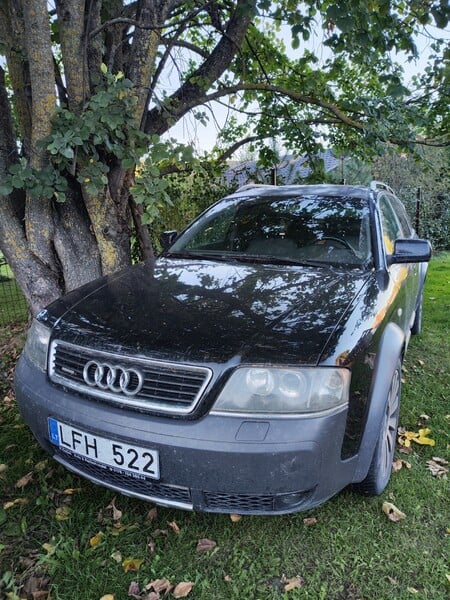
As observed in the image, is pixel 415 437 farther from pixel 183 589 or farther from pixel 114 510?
pixel 114 510

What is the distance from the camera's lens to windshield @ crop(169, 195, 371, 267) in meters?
2.67

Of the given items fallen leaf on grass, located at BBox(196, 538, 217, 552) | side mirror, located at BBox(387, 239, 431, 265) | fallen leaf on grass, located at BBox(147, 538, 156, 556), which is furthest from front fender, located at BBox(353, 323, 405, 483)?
fallen leaf on grass, located at BBox(147, 538, 156, 556)

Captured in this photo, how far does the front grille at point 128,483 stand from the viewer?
1.71m

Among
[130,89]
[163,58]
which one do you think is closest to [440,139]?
[163,58]

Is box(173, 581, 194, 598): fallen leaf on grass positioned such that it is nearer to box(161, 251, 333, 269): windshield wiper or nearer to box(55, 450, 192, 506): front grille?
box(55, 450, 192, 506): front grille

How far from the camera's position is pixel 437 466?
2479 millimetres

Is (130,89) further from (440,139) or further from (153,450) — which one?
(440,139)

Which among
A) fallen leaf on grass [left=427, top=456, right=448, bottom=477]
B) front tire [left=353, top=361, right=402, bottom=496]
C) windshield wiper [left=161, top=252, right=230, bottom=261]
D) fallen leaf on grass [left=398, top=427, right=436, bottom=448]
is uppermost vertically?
windshield wiper [left=161, top=252, right=230, bottom=261]

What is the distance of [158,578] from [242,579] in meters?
0.34

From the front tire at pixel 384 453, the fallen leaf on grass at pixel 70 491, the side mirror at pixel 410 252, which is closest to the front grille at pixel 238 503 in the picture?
the front tire at pixel 384 453

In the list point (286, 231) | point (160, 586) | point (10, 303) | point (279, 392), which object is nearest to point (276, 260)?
point (286, 231)

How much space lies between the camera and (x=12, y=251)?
3.54 metres

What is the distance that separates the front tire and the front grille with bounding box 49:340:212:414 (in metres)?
0.92

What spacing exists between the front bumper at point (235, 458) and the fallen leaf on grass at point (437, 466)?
928 millimetres
